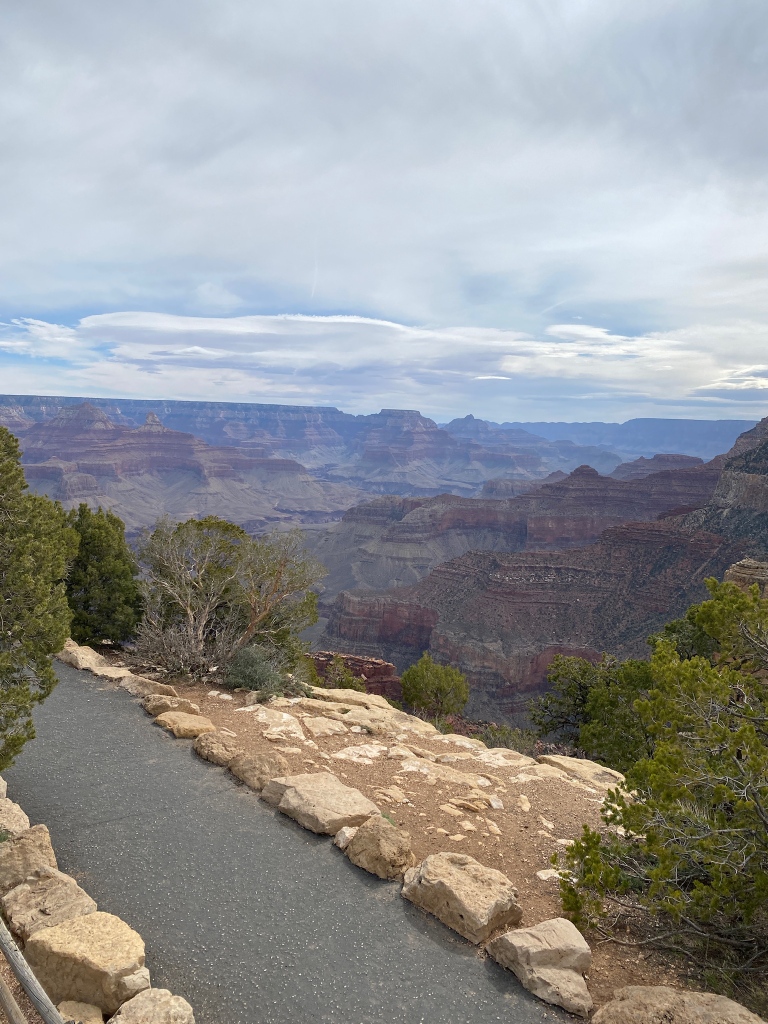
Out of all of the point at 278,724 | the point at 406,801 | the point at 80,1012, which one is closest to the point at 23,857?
the point at 80,1012

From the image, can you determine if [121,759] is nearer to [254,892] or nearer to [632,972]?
[254,892]

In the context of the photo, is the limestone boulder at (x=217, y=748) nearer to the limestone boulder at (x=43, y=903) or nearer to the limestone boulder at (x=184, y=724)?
the limestone boulder at (x=184, y=724)

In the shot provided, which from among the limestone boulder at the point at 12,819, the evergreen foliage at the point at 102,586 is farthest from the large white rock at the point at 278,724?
the evergreen foliage at the point at 102,586

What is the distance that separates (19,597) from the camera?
327 inches

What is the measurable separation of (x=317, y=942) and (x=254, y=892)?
1.22 m

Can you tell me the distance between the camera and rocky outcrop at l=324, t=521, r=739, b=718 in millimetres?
75062

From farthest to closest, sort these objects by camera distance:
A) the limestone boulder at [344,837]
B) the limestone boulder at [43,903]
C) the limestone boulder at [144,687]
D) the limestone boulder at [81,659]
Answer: the limestone boulder at [81,659], the limestone boulder at [144,687], the limestone boulder at [344,837], the limestone boulder at [43,903]

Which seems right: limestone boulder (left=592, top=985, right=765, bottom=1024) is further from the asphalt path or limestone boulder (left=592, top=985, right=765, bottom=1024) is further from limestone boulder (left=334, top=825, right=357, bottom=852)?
limestone boulder (left=334, top=825, right=357, bottom=852)

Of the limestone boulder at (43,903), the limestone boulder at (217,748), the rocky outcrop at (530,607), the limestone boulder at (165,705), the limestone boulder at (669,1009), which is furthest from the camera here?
the rocky outcrop at (530,607)

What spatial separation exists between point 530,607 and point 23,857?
280 ft

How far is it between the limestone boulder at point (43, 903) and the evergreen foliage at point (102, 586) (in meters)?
14.8

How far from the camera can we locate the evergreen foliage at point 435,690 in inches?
1448

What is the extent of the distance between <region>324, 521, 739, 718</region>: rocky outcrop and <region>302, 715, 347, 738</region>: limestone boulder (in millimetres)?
58731

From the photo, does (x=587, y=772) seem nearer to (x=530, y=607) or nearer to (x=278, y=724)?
(x=278, y=724)
